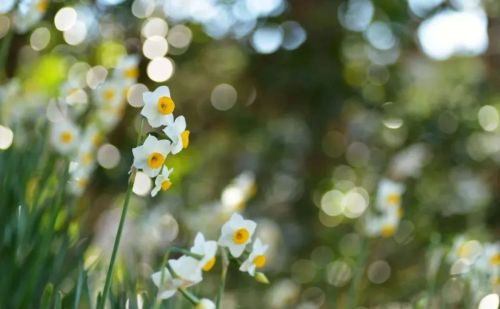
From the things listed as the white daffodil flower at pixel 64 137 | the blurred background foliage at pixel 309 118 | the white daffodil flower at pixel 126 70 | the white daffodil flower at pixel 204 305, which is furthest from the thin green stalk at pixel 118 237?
the blurred background foliage at pixel 309 118

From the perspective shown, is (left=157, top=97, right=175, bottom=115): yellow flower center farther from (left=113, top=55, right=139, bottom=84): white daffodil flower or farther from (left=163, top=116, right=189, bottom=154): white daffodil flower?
(left=113, top=55, right=139, bottom=84): white daffodil flower

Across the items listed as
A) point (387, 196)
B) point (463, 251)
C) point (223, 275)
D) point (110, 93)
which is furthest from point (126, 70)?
point (223, 275)

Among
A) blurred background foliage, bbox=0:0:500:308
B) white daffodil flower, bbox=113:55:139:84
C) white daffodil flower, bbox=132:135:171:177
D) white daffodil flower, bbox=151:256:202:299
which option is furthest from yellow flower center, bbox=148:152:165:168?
blurred background foliage, bbox=0:0:500:308

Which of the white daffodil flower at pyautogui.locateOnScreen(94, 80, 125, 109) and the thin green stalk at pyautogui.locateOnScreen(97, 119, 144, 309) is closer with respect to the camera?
the thin green stalk at pyautogui.locateOnScreen(97, 119, 144, 309)

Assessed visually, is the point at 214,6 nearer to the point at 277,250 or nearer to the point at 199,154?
the point at 199,154

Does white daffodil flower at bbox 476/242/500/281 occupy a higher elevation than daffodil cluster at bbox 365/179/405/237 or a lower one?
higher

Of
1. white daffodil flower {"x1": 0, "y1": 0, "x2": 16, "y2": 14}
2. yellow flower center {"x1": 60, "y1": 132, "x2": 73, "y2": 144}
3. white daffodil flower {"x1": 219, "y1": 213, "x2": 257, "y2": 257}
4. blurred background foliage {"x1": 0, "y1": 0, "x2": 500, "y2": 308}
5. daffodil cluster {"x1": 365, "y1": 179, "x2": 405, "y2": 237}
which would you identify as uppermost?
white daffodil flower {"x1": 219, "y1": 213, "x2": 257, "y2": 257}

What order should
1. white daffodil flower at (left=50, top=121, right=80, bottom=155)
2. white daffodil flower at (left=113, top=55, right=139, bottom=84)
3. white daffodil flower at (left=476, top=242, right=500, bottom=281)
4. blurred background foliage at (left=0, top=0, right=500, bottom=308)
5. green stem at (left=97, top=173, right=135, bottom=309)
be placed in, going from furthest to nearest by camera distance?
1. blurred background foliage at (left=0, top=0, right=500, bottom=308)
2. white daffodil flower at (left=50, top=121, right=80, bottom=155)
3. white daffodil flower at (left=113, top=55, right=139, bottom=84)
4. white daffodil flower at (left=476, top=242, right=500, bottom=281)
5. green stem at (left=97, top=173, right=135, bottom=309)

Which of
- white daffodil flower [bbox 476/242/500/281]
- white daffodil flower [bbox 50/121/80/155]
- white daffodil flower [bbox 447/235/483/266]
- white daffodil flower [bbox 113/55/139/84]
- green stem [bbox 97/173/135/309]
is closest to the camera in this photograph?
green stem [bbox 97/173/135/309]
